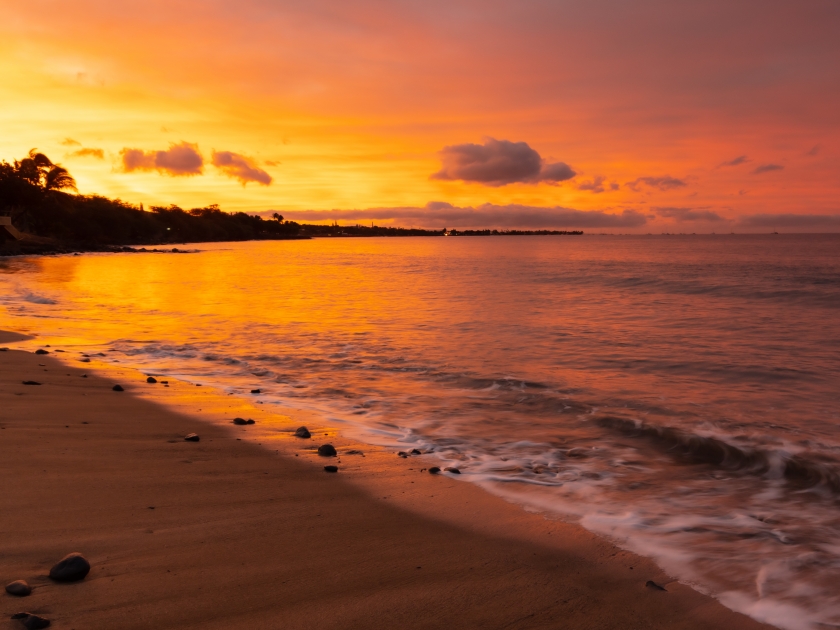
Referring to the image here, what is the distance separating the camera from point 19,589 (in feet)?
8.89

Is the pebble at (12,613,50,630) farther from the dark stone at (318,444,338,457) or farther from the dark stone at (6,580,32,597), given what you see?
the dark stone at (318,444,338,457)

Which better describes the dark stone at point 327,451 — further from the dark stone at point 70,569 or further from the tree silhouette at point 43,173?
the tree silhouette at point 43,173

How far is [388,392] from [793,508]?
5388 mm

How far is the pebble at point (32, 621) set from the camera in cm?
248

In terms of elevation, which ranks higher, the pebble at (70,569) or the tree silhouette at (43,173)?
the tree silhouette at (43,173)

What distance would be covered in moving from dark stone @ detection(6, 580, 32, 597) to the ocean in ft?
11.0

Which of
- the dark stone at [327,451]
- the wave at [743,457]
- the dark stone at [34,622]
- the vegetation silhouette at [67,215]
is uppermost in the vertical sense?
the vegetation silhouette at [67,215]

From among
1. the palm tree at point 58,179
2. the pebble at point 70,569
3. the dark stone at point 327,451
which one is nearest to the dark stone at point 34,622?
the pebble at point 70,569

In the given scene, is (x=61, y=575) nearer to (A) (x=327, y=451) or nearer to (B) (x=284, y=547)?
(B) (x=284, y=547)

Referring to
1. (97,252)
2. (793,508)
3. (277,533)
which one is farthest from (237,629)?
(97,252)

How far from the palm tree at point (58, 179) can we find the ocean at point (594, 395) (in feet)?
217

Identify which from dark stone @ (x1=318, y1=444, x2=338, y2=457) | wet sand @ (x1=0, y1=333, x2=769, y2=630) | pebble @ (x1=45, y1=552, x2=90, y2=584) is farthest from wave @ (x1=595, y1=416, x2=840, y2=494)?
pebble @ (x1=45, y1=552, x2=90, y2=584)

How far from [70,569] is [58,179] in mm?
88745

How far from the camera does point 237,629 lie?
266cm
